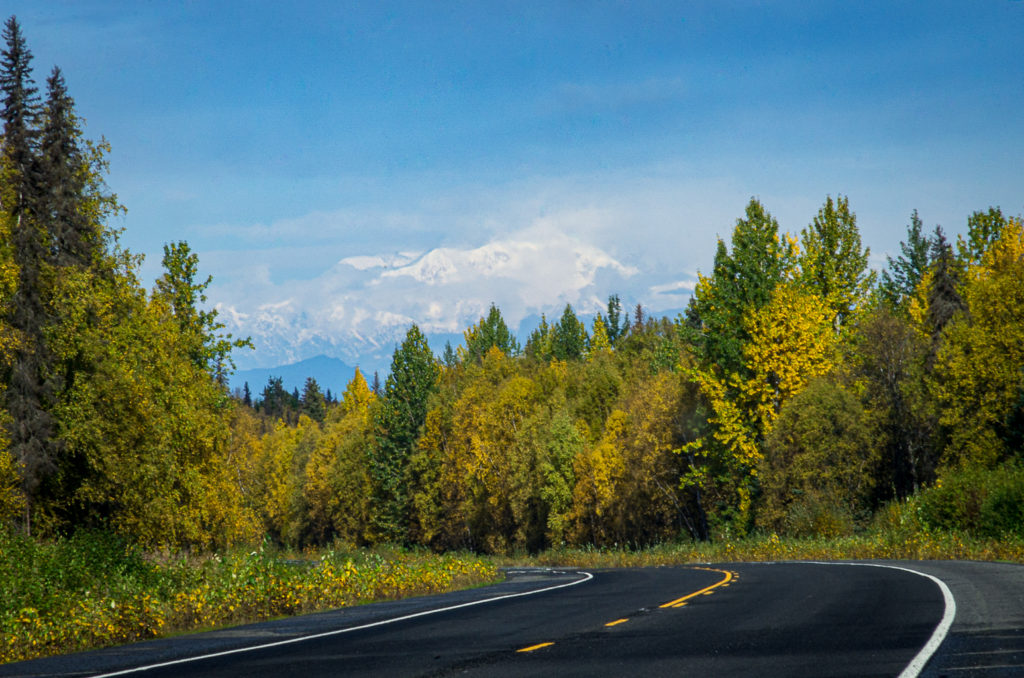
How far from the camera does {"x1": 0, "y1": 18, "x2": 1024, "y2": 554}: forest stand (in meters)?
32.7

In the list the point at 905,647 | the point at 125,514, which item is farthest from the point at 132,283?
Answer: the point at 905,647

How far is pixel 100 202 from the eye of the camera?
36.5m

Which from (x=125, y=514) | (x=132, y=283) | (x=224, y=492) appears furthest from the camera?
(x=224, y=492)

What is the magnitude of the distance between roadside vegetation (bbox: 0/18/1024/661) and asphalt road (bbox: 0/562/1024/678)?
4.03 metres

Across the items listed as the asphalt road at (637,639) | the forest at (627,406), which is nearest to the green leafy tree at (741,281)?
the forest at (627,406)

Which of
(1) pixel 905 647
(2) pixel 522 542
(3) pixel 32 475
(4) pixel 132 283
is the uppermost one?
(4) pixel 132 283

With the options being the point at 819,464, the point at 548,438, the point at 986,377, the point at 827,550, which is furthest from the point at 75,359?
the point at 548,438

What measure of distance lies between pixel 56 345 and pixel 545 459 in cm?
4665

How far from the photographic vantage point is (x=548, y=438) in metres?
74.2

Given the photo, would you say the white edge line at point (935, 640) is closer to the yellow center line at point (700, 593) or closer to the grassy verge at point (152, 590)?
the yellow center line at point (700, 593)

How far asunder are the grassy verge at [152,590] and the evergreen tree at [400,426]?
57.9 m

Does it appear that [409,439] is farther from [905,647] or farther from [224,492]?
[905,647]

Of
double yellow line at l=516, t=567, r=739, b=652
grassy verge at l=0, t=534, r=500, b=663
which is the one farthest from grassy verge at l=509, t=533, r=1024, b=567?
grassy verge at l=0, t=534, r=500, b=663

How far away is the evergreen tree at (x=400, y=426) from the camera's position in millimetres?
87875
